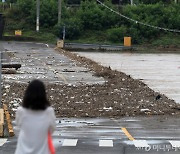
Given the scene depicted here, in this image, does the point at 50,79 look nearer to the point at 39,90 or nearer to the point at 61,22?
the point at 39,90

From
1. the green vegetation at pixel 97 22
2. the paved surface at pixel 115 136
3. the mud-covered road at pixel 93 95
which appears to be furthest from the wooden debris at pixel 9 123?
the green vegetation at pixel 97 22

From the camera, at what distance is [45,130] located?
7.05 metres

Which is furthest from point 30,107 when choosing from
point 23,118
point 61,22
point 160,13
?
point 160,13

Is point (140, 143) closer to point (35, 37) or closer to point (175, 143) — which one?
point (175, 143)

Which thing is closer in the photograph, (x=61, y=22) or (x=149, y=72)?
(x=149, y=72)

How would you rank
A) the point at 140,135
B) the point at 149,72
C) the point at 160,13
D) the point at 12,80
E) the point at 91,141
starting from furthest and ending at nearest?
the point at 160,13 < the point at 149,72 < the point at 12,80 < the point at 140,135 < the point at 91,141

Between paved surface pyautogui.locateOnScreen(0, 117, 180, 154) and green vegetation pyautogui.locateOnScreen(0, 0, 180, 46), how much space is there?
60.4 metres

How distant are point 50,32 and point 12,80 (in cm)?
5338

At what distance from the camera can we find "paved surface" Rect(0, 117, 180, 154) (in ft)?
40.0

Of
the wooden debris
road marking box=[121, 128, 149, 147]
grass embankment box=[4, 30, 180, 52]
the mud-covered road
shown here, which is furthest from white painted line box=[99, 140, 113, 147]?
grass embankment box=[4, 30, 180, 52]

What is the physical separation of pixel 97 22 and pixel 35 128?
249ft

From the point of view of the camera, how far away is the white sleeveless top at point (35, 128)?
22.9 ft

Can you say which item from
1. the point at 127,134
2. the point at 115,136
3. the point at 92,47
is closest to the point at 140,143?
the point at 115,136

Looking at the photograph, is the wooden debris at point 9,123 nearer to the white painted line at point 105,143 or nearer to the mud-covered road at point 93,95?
the mud-covered road at point 93,95
